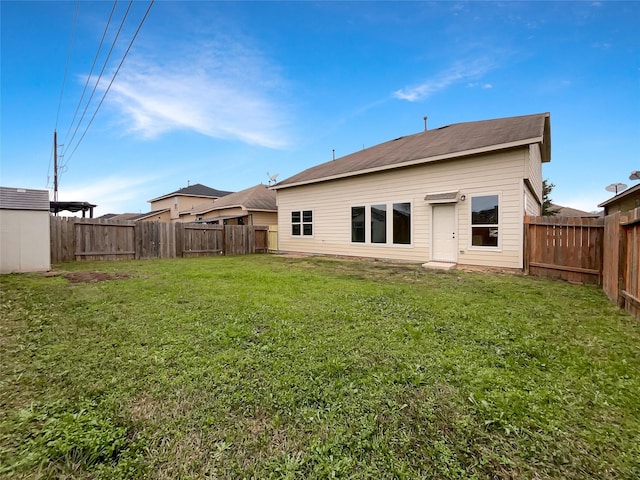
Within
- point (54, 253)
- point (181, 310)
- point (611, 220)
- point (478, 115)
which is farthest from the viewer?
point (478, 115)

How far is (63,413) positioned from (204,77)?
37.9ft

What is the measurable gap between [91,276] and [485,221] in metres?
10.8

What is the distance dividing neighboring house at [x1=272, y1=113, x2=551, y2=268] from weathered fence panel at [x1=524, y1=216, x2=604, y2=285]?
36 cm

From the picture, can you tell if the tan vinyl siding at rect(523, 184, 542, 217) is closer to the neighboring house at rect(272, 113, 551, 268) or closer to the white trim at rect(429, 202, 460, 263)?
the neighboring house at rect(272, 113, 551, 268)

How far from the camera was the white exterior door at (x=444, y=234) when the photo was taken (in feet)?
30.8

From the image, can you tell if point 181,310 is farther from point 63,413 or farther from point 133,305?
point 63,413

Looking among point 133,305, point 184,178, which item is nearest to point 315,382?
point 133,305

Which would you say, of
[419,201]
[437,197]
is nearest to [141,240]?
[419,201]

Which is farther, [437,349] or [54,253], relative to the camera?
[54,253]

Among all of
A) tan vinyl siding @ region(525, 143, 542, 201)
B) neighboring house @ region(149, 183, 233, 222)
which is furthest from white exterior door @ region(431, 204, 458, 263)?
neighboring house @ region(149, 183, 233, 222)

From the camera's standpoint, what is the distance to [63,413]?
1.96m

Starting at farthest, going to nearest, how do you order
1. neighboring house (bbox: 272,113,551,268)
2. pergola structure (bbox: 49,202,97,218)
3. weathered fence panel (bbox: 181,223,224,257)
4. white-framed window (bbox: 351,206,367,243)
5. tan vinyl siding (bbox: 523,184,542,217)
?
pergola structure (bbox: 49,202,97,218), weathered fence panel (bbox: 181,223,224,257), white-framed window (bbox: 351,206,367,243), tan vinyl siding (bbox: 523,184,542,217), neighboring house (bbox: 272,113,551,268)

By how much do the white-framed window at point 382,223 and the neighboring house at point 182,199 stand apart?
77.2 ft

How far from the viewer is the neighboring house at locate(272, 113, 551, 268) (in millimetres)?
8258
